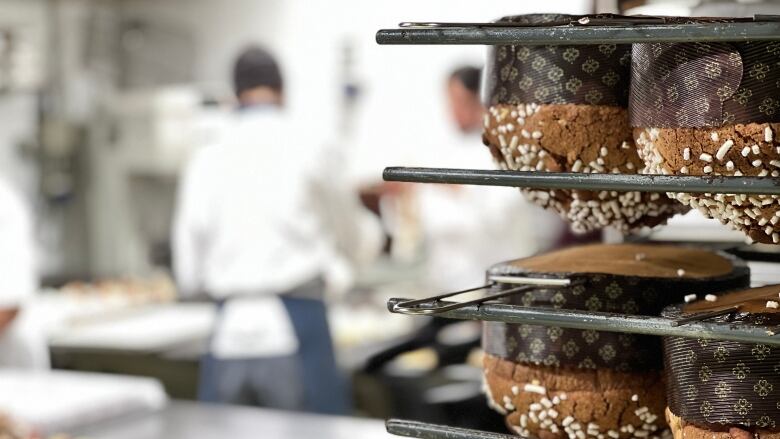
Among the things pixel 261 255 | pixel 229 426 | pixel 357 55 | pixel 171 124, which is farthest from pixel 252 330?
pixel 357 55

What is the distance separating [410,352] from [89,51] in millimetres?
3018

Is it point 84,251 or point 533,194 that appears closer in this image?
point 533,194

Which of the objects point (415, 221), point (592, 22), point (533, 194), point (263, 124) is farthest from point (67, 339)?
point (592, 22)

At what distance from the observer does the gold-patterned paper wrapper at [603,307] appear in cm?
103

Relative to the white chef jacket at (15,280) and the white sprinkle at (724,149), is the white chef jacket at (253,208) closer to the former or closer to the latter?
the white chef jacket at (15,280)

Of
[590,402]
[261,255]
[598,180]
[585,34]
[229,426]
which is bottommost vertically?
[229,426]

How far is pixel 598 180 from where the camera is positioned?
0.84 meters

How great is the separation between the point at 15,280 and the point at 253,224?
948 mm

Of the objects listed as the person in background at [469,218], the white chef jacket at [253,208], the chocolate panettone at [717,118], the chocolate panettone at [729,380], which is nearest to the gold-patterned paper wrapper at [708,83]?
the chocolate panettone at [717,118]

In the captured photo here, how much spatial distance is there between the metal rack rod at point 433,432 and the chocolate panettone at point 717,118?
27 centimetres

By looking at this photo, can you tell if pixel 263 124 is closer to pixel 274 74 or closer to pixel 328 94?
pixel 274 74

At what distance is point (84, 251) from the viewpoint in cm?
598

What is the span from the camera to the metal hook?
0.90m

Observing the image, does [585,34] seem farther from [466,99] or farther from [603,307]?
[466,99]
